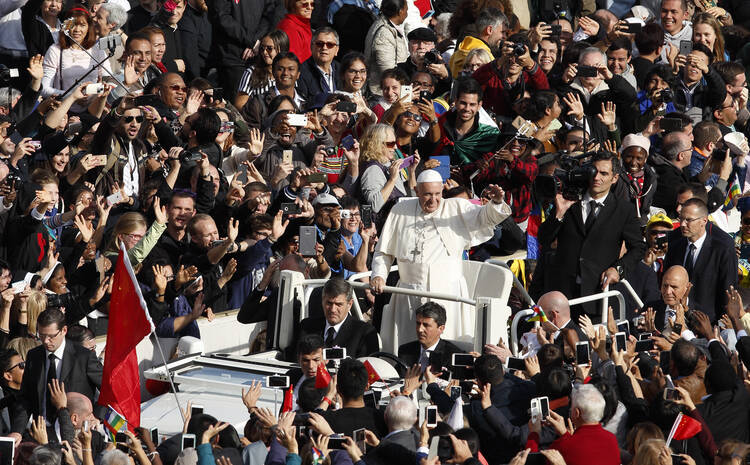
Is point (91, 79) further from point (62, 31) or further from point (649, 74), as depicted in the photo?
point (649, 74)

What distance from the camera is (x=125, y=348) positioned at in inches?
408

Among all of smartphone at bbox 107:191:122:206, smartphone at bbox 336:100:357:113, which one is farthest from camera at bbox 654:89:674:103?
smartphone at bbox 107:191:122:206

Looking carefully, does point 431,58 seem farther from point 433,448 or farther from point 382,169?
point 433,448

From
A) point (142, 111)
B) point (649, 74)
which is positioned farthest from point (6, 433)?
point (649, 74)

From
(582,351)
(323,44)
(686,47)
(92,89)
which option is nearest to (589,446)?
(582,351)

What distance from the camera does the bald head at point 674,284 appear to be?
12.1 m

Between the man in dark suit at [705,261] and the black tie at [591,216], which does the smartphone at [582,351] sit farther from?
the man in dark suit at [705,261]

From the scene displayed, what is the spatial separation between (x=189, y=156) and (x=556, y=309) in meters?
3.52

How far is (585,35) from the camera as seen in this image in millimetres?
17625

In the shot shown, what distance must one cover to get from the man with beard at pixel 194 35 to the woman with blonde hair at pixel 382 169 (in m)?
2.64

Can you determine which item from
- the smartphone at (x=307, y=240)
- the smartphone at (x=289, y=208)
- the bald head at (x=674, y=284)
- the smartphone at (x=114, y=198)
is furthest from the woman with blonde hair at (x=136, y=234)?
the bald head at (x=674, y=284)

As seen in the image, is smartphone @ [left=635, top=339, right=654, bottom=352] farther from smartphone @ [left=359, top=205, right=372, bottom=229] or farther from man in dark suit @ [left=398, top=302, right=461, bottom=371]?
smartphone @ [left=359, top=205, right=372, bottom=229]

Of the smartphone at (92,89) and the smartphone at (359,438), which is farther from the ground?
the smartphone at (92,89)

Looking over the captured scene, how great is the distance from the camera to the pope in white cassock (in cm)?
1223
